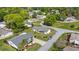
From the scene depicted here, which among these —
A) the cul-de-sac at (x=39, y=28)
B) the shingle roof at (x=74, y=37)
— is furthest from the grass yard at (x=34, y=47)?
the shingle roof at (x=74, y=37)

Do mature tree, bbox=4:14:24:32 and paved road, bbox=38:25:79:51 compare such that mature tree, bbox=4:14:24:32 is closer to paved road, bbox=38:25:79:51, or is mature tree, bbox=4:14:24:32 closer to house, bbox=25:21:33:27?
house, bbox=25:21:33:27

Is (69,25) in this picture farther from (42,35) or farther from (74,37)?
(42,35)

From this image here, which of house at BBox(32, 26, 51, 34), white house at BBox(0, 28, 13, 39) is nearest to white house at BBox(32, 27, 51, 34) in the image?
house at BBox(32, 26, 51, 34)

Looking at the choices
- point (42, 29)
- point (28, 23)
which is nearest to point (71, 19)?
point (42, 29)

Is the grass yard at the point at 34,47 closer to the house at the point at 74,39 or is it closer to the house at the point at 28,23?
the house at the point at 28,23
